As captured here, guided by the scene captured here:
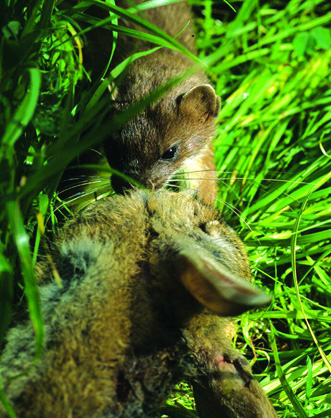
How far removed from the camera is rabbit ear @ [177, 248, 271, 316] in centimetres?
147

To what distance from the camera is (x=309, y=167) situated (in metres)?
3.71

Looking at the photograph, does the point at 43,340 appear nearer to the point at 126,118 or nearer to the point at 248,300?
the point at 248,300

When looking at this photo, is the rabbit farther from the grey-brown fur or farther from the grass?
the grey-brown fur

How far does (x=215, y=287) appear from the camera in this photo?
1481 mm

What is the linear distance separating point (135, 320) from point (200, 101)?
7.94 ft

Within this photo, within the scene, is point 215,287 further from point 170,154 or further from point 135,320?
point 170,154

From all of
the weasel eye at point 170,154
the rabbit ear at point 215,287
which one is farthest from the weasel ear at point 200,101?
the rabbit ear at point 215,287

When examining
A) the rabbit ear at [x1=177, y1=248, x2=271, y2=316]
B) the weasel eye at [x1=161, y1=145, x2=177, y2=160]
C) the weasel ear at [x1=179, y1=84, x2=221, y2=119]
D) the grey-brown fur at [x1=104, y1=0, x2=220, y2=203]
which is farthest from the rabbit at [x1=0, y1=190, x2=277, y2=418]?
the weasel ear at [x1=179, y1=84, x2=221, y2=119]

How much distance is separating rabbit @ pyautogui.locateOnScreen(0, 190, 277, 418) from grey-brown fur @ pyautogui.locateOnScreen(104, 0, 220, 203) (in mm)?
1306

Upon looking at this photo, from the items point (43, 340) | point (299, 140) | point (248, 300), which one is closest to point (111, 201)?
point (43, 340)

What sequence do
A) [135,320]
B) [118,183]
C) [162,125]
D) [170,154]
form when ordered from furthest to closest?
[170,154] < [162,125] < [118,183] < [135,320]

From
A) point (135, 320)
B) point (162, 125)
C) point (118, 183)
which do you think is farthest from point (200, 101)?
point (135, 320)

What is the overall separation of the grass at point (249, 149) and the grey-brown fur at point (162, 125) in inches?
8.0

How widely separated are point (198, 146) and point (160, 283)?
7.49 ft
